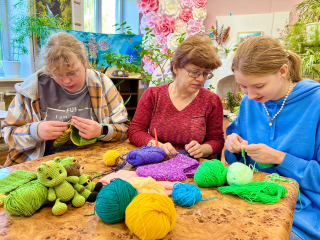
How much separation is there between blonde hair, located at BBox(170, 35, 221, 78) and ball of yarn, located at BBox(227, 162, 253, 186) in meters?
0.70

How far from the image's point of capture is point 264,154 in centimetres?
104

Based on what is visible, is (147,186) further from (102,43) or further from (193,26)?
(193,26)

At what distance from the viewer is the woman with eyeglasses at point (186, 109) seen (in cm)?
138

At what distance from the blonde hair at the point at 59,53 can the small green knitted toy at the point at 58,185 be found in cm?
66

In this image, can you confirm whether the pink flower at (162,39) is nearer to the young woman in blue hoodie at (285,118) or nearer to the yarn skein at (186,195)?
the young woman in blue hoodie at (285,118)

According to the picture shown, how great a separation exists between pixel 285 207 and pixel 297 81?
2.34 ft

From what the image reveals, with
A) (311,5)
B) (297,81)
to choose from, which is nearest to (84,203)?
(297,81)

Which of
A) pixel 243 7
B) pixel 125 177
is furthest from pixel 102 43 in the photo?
pixel 243 7

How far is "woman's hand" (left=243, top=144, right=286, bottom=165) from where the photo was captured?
3.40 feet

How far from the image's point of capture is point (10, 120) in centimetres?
127

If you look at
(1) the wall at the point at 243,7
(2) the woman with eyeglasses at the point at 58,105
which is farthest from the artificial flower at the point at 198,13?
(2) the woman with eyeglasses at the point at 58,105

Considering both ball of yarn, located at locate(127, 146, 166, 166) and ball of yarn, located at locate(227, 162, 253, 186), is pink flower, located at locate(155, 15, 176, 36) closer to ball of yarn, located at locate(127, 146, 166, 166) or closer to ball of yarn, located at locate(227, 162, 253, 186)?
ball of yarn, located at locate(127, 146, 166, 166)

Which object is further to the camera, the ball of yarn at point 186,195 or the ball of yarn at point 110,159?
the ball of yarn at point 110,159

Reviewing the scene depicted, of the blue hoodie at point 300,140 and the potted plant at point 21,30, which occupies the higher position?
the potted plant at point 21,30
